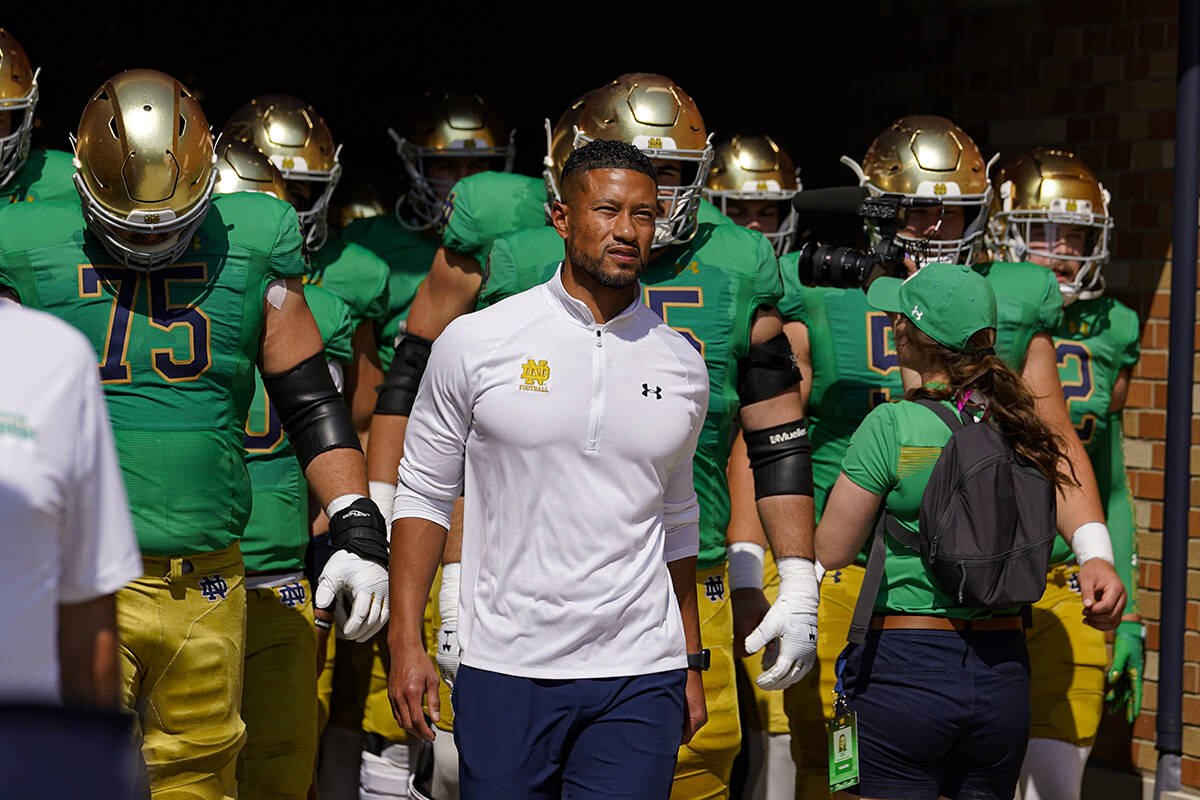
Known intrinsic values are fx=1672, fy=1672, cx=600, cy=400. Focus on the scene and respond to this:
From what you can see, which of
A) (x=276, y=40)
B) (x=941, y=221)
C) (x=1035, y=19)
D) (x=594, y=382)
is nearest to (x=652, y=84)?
(x=941, y=221)

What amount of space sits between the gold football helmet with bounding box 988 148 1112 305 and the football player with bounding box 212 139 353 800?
244 centimetres

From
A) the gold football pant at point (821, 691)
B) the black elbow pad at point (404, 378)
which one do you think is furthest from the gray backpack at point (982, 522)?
the black elbow pad at point (404, 378)

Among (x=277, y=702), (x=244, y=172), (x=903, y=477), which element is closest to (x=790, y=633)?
(x=903, y=477)

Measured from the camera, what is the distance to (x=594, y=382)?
3.17 metres

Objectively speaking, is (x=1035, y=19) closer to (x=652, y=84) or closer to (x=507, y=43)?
(x=652, y=84)

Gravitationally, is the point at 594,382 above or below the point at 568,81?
below

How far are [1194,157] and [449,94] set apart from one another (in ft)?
8.36

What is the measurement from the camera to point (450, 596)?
374 centimetres

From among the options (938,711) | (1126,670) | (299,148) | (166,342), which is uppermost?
(299,148)

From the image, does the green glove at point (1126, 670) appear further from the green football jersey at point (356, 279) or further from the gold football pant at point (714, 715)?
the green football jersey at point (356, 279)

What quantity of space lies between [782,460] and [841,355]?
827 mm

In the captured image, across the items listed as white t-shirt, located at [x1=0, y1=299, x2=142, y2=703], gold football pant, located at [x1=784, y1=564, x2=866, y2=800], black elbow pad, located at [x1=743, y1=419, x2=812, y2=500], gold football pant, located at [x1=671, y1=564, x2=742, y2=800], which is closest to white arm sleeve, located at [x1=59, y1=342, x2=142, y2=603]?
white t-shirt, located at [x1=0, y1=299, x2=142, y2=703]

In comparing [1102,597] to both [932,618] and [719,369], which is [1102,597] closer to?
[932,618]

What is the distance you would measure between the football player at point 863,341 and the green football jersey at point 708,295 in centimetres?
66
